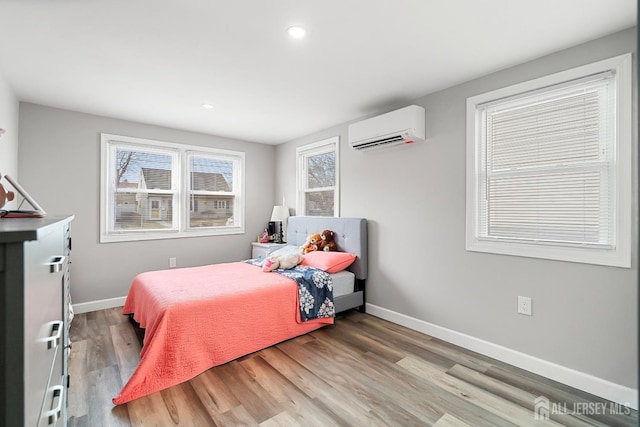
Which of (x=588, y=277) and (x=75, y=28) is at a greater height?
(x=75, y=28)

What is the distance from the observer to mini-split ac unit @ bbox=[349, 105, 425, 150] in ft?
9.36

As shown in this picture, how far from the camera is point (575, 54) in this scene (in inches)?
82.0

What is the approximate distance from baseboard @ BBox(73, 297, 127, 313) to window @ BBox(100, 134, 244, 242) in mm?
752

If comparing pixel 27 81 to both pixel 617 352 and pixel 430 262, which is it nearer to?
pixel 430 262

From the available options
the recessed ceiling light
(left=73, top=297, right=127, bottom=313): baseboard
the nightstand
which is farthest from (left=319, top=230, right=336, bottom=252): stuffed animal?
(left=73, top=297, right=127, bottom=313): baseboard

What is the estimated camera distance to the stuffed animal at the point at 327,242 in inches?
143

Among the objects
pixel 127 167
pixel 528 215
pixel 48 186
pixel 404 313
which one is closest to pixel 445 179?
pixel 528 215

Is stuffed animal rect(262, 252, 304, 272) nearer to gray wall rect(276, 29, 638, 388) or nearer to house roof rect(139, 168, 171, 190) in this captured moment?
gray wall rect(276, 29, 638, 388)

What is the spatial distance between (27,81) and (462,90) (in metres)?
3.92

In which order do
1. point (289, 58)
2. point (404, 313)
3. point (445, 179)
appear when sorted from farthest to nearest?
point (404, 313) < point (445, 179) < point (289, 58)

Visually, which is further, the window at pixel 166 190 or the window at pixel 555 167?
the window at pixel 166 190

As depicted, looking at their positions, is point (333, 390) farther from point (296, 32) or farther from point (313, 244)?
point (296, 32)

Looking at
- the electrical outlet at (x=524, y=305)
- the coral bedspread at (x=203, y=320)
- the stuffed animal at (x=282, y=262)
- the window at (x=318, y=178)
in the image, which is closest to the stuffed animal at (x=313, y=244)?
the stuffed animal at (x=282, y=262)

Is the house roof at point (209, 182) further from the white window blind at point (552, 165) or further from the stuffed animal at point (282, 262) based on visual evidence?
the white window blind at point (552, 165)
